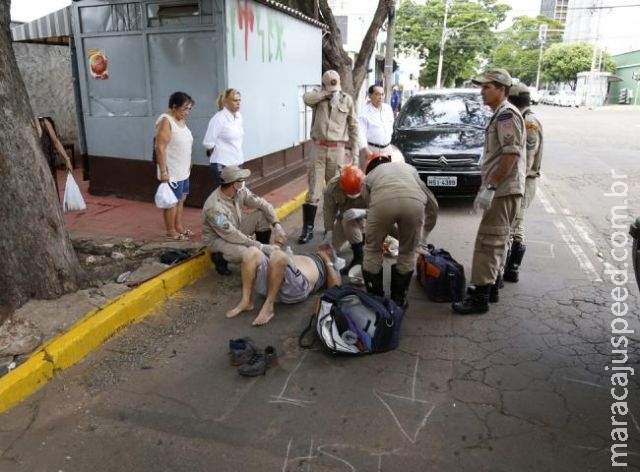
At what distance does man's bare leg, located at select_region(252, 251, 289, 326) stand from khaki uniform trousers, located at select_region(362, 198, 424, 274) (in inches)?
26.2

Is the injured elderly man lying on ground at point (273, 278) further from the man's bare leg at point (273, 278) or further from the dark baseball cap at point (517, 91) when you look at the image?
the dark baseball cap at point (517, 91)

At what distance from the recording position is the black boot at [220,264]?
16.7 feet

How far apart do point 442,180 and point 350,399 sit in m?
4.93

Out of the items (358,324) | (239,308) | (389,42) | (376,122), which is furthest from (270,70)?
(389,42)

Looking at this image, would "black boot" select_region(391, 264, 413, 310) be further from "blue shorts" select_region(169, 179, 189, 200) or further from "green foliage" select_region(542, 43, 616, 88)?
"green foliage" select_region(542, 43, 616, 88)

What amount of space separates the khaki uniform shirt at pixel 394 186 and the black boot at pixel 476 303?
718 millimetres

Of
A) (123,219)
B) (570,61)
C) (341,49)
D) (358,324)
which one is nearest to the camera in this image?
(358,324)

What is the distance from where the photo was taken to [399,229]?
4.05 meters

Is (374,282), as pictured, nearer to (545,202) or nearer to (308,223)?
(308,223)

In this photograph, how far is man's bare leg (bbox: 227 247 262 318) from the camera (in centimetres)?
422

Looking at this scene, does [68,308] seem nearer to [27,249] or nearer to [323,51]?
[27,249]

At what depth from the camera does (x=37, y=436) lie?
9.36 ft

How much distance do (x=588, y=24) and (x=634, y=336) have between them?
7011 cm

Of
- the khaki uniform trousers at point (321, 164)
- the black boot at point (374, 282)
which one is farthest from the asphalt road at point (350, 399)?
the khaki uniform trousers at point (321, 164)
